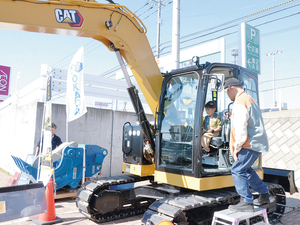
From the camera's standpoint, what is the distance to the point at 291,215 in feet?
17.7

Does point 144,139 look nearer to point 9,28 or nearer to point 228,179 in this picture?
point 228,179

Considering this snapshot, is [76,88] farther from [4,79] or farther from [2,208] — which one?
[4,79]

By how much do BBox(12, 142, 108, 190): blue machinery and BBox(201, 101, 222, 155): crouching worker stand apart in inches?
115

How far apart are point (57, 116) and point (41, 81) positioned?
45.5 inches

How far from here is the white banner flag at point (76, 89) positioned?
653 cm

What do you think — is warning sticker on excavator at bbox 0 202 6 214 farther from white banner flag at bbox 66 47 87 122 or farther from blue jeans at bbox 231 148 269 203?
blue jeans at bbox 231 148 269 203

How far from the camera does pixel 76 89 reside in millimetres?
6672

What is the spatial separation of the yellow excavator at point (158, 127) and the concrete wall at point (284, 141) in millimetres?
3109

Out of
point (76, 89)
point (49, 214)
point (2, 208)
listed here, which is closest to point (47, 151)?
point (49, 214)

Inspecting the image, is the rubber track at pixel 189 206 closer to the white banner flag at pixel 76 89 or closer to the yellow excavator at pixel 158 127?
the yellow excavator at pixel 158 127

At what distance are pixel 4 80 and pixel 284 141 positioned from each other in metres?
20.9

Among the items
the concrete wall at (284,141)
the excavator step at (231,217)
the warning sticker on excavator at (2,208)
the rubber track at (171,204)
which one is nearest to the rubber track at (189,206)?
the rubber track at (171,204)

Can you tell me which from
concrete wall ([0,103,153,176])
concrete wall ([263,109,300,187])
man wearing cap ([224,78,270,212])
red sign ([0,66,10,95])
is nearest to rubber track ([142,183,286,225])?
man wearing cap ([224,78,270,212])

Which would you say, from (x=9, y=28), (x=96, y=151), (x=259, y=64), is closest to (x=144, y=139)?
(x=96, y=151)
